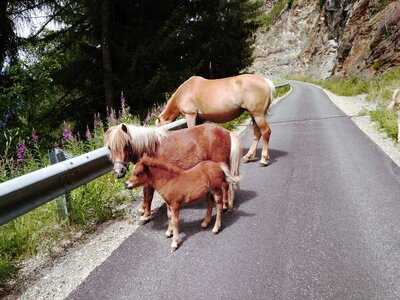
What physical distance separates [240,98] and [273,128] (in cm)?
487

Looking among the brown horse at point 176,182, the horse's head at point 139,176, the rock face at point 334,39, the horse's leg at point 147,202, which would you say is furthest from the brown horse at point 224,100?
the rock face at point 334,39

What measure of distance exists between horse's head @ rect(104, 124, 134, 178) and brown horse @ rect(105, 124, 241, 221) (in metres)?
0.01

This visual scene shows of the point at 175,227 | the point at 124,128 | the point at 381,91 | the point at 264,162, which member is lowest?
the point at 381,91

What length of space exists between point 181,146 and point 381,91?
16.2 metres

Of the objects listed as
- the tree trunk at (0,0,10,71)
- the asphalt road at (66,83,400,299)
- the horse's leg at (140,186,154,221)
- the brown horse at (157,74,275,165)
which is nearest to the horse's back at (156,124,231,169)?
the horse's leg at (140,186,154,221)

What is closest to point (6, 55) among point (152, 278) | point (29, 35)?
point (29, 35)

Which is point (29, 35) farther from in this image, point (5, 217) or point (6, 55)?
point (5, 217)

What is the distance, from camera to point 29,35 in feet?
41.3

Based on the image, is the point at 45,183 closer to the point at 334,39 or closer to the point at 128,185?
the point at 128,185

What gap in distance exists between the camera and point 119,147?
4395 millimetres

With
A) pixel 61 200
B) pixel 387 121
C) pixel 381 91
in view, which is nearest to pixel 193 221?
pixel 61 200

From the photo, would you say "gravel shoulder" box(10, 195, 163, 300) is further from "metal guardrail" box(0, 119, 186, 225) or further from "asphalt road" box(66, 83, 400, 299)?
"metal guardrail" box(0, 119, 186, 225)

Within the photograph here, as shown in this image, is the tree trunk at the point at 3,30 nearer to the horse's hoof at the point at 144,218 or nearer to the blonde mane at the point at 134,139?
the blonde mane at the point at 134,139

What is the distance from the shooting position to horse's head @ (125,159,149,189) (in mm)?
4035
